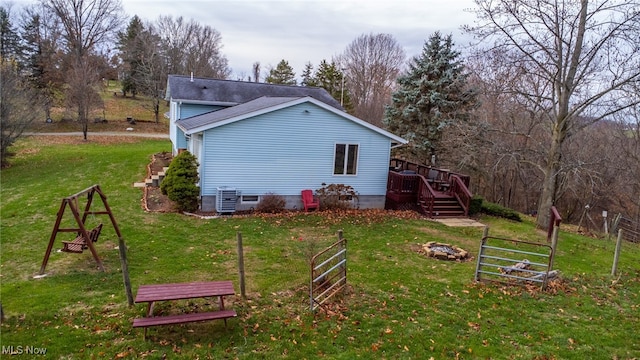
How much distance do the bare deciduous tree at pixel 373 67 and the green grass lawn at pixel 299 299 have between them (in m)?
29.5

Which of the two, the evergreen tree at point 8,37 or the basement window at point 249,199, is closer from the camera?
the basement window at point 249,199

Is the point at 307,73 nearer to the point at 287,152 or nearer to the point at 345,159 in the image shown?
the point at 345,159

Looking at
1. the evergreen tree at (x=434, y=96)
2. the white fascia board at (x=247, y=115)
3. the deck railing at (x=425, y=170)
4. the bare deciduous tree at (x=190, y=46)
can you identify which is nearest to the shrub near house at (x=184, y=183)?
the white fascia board at (x=247, y=115)

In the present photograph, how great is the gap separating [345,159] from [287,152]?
2520 millimetres

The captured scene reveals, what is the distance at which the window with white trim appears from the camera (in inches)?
614

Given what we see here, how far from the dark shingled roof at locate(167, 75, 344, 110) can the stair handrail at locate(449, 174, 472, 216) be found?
775 centimetres

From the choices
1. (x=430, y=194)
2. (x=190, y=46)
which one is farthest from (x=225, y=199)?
(x=190, y=46)

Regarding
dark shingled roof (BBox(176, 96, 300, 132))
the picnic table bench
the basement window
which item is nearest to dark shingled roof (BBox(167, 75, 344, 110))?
dark shingled roof (BBox(176, 96, 300, 132))

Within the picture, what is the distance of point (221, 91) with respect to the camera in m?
21.2

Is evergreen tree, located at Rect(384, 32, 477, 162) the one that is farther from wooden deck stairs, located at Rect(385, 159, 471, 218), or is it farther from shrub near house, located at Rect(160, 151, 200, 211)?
shrub near house, located at Rect(160, 151, 200, 211)

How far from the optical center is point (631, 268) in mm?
10961

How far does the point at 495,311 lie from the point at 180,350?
5.73 meters

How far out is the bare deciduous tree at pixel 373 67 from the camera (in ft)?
134

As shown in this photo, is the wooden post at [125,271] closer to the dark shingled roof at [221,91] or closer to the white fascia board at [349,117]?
the white fascia board at [349,117]
